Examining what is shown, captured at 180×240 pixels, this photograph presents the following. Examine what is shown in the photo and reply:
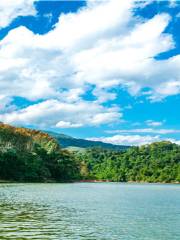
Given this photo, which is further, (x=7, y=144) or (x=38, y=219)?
(x=7, y=144)

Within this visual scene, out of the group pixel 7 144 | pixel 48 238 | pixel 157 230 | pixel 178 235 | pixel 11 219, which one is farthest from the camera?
pixel 7 144

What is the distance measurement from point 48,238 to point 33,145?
151634 mm

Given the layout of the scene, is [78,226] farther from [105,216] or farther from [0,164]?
[0,164]

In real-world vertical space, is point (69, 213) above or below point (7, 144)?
below

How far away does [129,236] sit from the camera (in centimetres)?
3309

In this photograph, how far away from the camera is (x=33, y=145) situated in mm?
181250

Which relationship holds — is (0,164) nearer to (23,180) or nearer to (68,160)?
(23,180)

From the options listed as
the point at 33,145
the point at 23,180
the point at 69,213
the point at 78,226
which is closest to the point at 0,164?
the point at 23,180

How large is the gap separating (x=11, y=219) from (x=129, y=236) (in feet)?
42.6

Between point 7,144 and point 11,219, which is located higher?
point 7,144

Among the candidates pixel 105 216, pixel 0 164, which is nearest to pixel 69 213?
pixel 105 216

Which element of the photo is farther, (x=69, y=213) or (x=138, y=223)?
(x=69, y=213)

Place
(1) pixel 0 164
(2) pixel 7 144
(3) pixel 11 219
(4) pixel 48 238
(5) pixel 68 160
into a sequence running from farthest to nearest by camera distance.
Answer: (5) pixel 68 160, (2) pixel 7 144, (1) pixel 0 164, (3) pixel 11 219, (4) pixel 48 238

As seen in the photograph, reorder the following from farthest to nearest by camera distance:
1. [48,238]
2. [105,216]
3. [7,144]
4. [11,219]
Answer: [7,144], [105,216], [11,219], [48,238]
